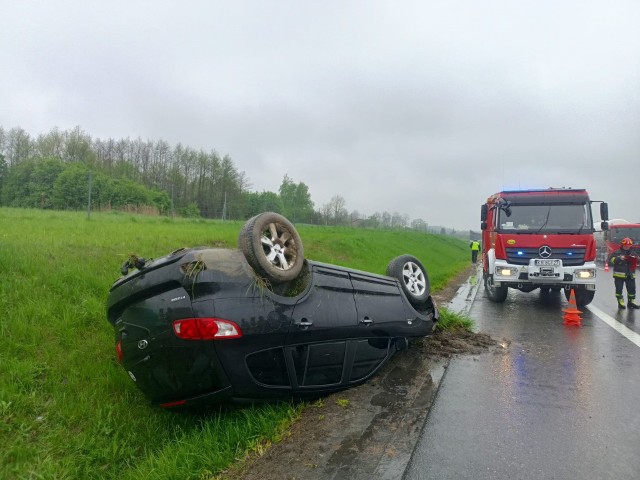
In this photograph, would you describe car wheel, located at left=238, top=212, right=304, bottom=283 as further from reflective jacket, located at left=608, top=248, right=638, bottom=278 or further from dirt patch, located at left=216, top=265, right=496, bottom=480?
reflective jacket, located at left=608, top=248, right=638, bottom=278

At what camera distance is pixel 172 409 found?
134 inches

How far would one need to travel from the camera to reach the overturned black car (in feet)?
9.96

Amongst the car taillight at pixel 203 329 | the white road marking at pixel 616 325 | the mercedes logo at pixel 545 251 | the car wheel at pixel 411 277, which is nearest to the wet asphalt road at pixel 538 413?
the white road marking at pixel 616 325

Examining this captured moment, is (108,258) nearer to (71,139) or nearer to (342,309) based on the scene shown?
(342,309)

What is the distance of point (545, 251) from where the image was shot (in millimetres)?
8844

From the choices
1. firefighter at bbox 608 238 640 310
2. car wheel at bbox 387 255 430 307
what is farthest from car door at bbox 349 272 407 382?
firefighter at bbox 608 238 640 310

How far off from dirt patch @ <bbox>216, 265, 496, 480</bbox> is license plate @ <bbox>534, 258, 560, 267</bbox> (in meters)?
5.30

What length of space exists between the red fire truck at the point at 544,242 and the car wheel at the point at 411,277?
4809 millimetres


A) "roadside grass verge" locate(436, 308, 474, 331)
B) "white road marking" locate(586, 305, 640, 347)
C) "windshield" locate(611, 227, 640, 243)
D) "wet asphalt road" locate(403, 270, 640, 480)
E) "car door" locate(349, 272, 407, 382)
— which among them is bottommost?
"white road marking" locate(586, 305, 640, 347)

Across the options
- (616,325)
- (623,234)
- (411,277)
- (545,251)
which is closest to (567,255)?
(545,251)

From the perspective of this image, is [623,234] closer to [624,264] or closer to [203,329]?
[624,264]

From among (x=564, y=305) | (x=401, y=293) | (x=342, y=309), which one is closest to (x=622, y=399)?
(x=401, y=293)

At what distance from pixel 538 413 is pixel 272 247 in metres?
2.54

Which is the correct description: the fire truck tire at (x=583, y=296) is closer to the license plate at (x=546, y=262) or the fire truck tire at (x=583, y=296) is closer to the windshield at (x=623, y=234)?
the license plate at (x=546, y=262)
